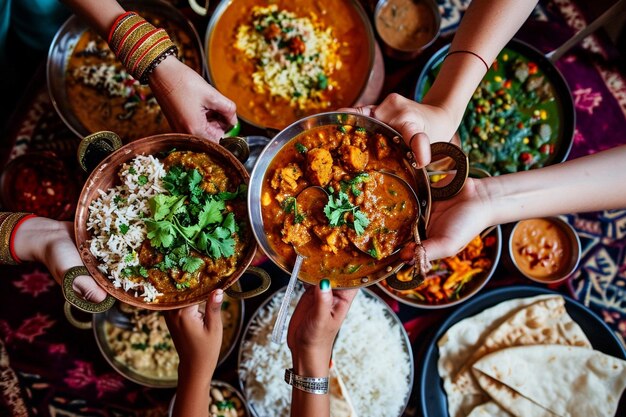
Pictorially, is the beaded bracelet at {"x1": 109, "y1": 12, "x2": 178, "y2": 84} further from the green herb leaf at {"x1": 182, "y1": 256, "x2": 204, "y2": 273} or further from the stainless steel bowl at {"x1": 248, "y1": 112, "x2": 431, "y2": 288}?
the green herb leaf at {"x1": 182, "y1": 256, "x2": 204, "y2": 273}

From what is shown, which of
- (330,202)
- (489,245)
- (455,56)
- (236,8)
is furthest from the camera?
(236,8)

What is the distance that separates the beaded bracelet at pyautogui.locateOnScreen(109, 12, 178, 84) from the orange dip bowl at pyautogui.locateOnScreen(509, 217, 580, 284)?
222 cm

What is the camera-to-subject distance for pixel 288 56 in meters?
2.85

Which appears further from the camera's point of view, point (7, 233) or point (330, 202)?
point (7, 233)

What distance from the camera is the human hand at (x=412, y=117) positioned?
6.94ft

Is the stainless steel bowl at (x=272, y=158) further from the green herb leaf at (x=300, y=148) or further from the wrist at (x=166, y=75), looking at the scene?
the wrist at (x=166, y=75)

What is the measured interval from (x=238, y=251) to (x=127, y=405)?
5.08 ft

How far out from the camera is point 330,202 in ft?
6.20

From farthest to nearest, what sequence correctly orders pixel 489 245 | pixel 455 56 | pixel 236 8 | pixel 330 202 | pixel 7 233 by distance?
pixel 236 8
pixel 489 245
pixel 455 56
pixel 7 233
pixel 330 202

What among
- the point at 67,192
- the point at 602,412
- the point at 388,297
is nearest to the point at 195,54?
the point at 67,192

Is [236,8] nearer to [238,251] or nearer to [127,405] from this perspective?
[238,251]

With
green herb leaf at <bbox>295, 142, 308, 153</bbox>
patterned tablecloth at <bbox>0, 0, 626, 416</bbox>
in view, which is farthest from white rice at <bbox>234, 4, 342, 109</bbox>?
green herb leaf at <bbox>295, 142, 308, 153</bbox>

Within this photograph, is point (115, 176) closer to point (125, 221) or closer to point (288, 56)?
point (125, 221)

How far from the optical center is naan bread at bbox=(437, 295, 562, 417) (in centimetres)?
267
